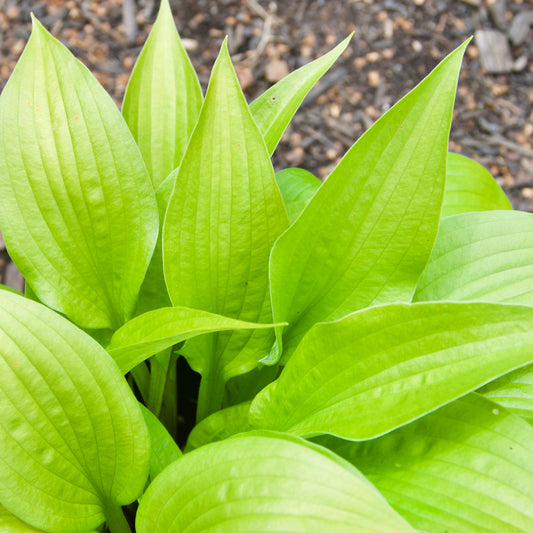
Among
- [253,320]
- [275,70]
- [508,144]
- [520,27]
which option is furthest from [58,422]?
[520,27]

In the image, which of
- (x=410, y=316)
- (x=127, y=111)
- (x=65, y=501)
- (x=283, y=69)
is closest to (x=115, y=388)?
(x=65, y=501)

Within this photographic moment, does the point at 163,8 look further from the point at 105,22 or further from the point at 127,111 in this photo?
the point at 105,22

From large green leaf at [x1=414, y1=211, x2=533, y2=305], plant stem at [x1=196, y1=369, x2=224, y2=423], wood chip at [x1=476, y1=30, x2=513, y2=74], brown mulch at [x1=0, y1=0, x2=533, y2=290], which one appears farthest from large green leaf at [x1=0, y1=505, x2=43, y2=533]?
wood chip at [x1=476, y1=30, x2=513, y2=74]

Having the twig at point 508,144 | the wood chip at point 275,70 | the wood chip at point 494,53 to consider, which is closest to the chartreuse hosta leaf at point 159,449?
the wood chip at point 275,70

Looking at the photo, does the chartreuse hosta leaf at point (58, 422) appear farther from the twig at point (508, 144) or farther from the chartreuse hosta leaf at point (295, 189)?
the twig at point (508, 144)

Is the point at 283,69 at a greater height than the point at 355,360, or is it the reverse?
the point at 283,69

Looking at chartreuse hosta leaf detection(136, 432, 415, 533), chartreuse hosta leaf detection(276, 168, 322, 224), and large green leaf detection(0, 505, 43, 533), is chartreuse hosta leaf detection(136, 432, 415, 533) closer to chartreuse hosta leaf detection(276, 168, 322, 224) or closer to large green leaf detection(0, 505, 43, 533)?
large green leaf detection(0, 505, 43, 533)

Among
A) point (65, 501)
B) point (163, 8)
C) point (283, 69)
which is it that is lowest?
point (65, 501)
